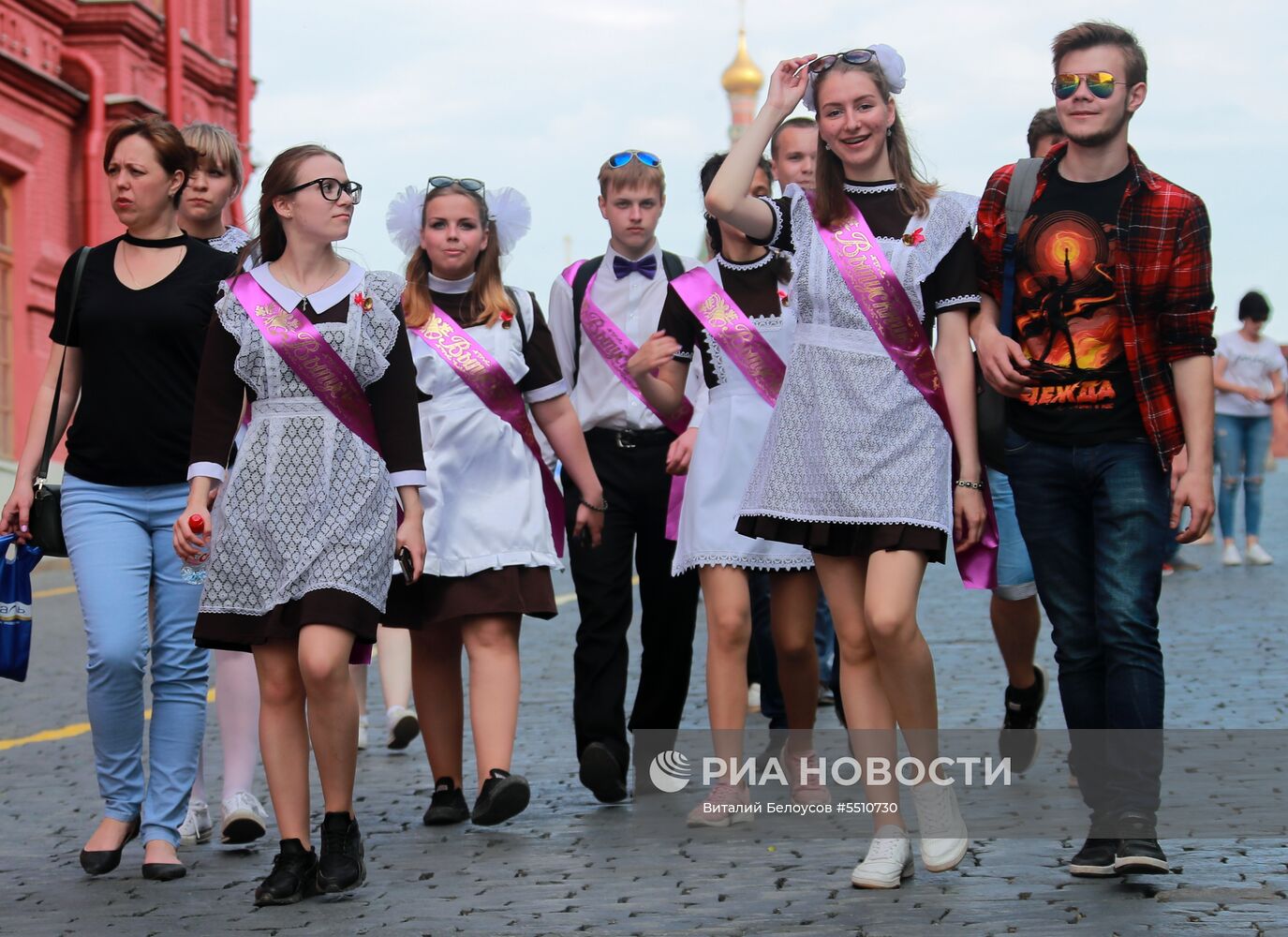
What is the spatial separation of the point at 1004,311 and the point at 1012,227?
212mm

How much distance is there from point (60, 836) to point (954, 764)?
293 cm

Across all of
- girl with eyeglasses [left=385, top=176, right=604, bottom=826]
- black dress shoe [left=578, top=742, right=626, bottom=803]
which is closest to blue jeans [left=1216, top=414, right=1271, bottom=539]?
black dress shoe [left=578, top=742, right=626, bottom=803]

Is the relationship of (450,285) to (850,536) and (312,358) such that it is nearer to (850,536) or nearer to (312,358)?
(312,358)

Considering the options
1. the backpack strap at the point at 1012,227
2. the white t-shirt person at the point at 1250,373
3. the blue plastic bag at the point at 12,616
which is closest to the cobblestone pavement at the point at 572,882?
the blue plastic bag at the point at 12,616

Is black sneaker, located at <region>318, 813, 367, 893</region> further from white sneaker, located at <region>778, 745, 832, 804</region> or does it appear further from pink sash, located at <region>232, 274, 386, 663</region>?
white sneaker, located at <region>778, 745, 832, 804</region>

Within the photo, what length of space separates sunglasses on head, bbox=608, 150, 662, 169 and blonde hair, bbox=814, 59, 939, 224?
1.74 m

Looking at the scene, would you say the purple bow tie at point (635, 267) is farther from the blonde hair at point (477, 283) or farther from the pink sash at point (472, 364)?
the pink sash at point (472, 364)

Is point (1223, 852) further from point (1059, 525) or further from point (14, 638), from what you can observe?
point (14, 638)

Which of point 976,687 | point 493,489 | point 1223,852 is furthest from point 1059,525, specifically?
point 976,687

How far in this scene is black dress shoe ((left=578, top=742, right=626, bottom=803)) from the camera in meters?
6.84

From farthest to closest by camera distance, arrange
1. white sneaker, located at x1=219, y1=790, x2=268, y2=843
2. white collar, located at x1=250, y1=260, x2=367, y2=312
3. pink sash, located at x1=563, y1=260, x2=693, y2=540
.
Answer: pink sash, located at x1=563, y1=260, x2=693, y2=540, white sneaker, located at x1=219, y1=790, x2=268, y2=843, white collar, located at x1=250, y1=260, x2=367, y2=312

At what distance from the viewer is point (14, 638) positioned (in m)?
6.11

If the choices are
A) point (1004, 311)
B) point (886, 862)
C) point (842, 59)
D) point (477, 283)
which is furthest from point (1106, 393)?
point (477, 283)

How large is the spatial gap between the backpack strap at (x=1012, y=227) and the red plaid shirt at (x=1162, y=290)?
0.88 feet
